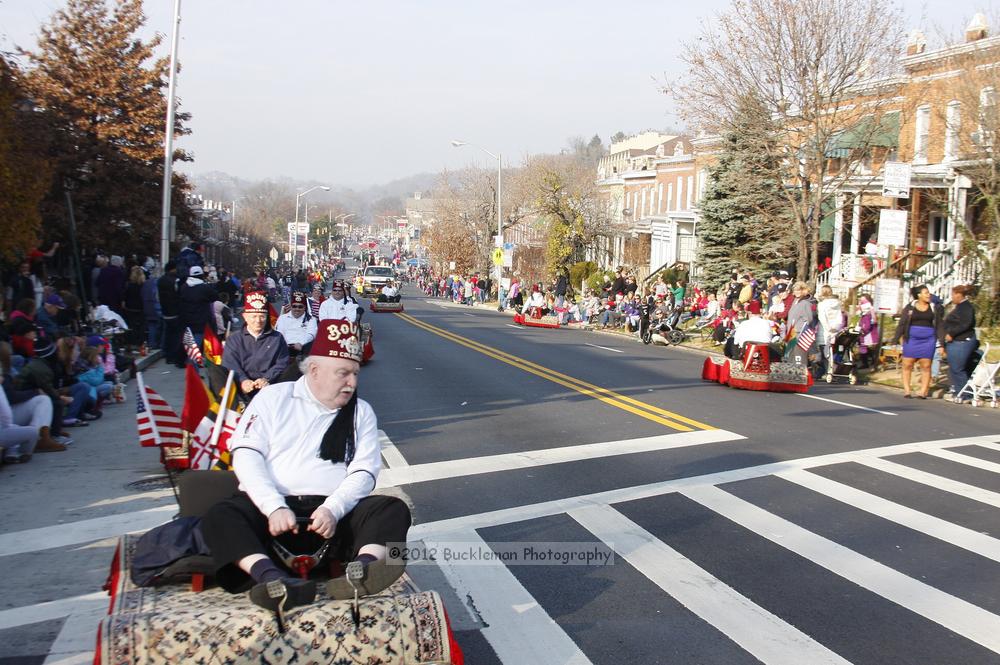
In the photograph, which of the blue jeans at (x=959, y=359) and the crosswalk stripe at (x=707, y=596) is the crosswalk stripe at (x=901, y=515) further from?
the blue jeans at (x=959, y=359)

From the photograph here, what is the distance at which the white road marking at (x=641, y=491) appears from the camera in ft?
27.1

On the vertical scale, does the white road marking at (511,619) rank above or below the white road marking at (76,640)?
above

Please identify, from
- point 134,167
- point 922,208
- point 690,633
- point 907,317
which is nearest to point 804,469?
point 690,633

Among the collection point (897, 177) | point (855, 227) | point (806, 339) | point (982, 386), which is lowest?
point (982, 386)

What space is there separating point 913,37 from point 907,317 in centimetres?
Answer: 2008

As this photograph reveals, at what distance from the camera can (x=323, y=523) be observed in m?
5.01

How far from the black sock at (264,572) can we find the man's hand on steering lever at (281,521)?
203 millimetres

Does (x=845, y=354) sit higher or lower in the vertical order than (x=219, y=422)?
lower

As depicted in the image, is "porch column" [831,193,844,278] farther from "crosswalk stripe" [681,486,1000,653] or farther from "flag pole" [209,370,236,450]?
"flag pole" [209,370,236,450]

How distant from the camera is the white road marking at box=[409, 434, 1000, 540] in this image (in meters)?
8.25

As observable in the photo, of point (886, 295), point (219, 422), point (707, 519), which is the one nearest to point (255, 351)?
point (219, 422)

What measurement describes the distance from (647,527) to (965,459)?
5668 mm

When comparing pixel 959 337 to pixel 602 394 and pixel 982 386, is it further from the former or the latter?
pixel 602 394

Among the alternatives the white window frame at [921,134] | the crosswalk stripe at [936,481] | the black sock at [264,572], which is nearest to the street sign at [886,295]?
the crosswalk stripe at [936,481]
